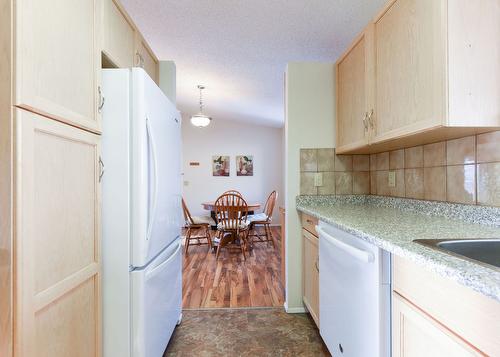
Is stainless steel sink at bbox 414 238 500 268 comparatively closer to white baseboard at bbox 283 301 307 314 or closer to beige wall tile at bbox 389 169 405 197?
beige wall tile at bbox 389 169 405 197

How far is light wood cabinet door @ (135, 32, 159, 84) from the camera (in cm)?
162

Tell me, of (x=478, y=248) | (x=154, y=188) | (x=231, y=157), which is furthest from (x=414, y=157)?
(x=231, y=157)

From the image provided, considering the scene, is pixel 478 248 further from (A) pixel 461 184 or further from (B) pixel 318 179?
(B) pixel 318 179

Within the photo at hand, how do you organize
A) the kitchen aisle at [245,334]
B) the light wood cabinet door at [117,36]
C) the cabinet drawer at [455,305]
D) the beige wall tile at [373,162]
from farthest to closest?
1. the beige wall tile at [373,162]
2. the kitchen aisle at [245,334]
3. the light wood cabinet door at [117,36]
4. the cabinet drawer at [455,305]

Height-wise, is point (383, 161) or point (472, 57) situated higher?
point (472, 57)

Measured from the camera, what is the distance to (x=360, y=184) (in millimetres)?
2166

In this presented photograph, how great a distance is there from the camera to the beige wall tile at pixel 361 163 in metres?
2.16

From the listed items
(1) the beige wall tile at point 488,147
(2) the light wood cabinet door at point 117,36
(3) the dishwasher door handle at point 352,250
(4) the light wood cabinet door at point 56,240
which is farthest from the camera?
(2) the light wood cabinet door at point 117,36

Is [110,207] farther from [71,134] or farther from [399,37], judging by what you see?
[399,37]

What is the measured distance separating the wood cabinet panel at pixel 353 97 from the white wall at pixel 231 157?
14.4 feet

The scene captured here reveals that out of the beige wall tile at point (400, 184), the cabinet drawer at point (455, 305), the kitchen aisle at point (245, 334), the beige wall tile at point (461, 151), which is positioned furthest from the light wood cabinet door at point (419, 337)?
the beige wall tile at point (400, 184)

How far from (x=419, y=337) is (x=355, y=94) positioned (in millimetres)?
1431

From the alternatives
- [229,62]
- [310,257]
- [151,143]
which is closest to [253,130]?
[229,62]

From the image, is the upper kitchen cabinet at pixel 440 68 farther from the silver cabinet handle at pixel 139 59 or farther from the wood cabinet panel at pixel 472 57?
the silver cabinet handle at pixel 139 59
